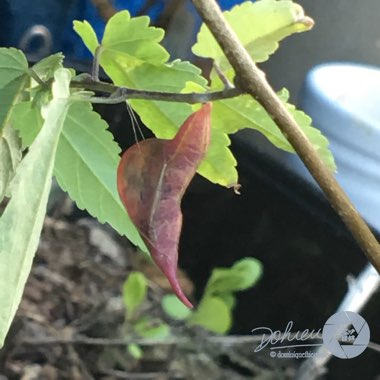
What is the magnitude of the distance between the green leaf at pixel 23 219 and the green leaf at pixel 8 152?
4 cm

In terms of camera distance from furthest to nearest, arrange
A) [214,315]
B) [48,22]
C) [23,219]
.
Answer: [48,22]
[214,315]
[23,219]

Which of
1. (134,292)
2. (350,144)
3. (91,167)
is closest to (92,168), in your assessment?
(91,167)

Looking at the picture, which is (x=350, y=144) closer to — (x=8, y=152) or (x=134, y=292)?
(x=134, y=292)

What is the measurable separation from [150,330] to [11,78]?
1.39 ft

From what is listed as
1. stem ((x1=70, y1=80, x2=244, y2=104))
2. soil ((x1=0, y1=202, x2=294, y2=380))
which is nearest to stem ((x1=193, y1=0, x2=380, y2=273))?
stem ((x1=70, y1=80, x2=244, y2=104))

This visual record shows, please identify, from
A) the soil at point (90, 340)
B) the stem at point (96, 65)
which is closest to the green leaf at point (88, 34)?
the stem at point (96, 65)

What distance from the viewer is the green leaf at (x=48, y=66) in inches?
6.3

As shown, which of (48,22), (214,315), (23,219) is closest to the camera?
(23,219)

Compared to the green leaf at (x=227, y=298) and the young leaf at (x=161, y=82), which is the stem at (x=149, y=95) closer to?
the young leaf at (x=161, y=82)

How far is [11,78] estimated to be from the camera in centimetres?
16

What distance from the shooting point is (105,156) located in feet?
0.59

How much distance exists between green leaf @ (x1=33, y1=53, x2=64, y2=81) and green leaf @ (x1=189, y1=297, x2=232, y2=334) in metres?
0.40

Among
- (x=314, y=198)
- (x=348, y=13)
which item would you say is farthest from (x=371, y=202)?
(x=348, y=13)

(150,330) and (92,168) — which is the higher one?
(92,168)
